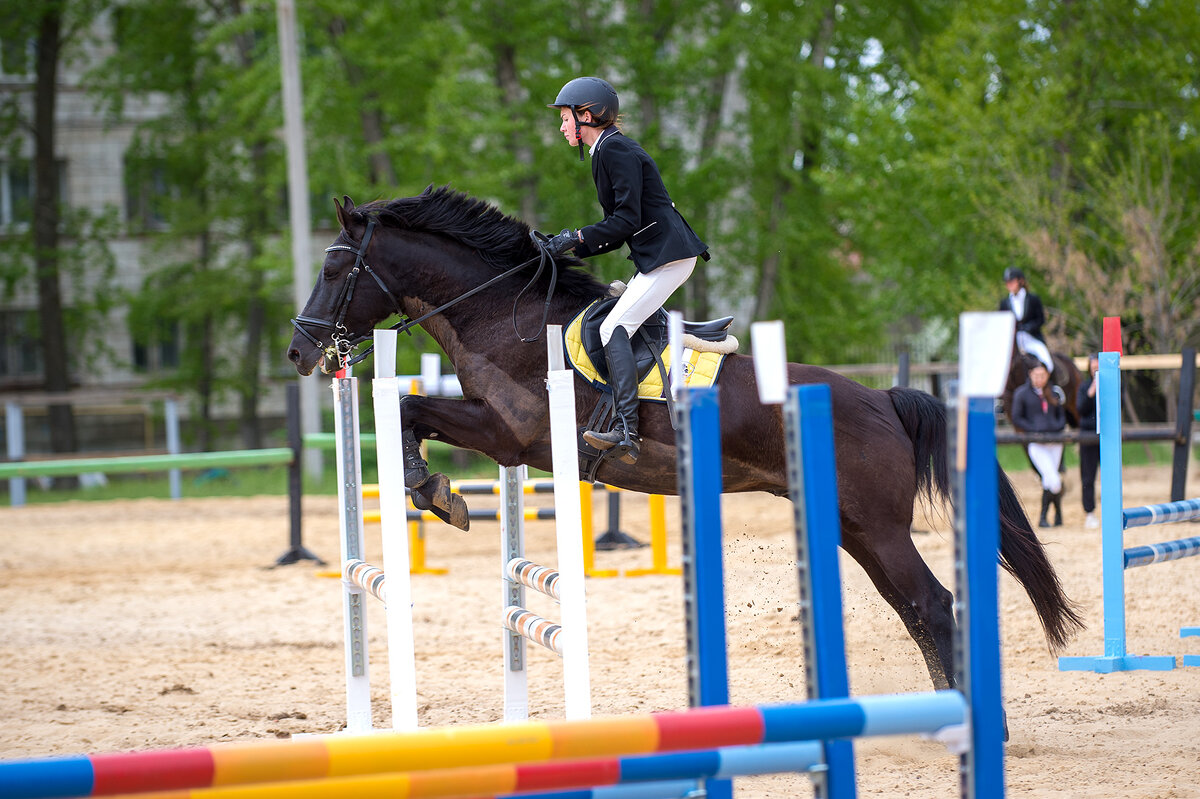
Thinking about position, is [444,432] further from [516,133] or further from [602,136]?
[516,133]

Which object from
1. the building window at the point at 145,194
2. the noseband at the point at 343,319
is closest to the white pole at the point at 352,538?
the noseband at the point at 343,319

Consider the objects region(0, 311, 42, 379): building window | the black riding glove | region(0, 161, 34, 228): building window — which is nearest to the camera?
the black riding glove

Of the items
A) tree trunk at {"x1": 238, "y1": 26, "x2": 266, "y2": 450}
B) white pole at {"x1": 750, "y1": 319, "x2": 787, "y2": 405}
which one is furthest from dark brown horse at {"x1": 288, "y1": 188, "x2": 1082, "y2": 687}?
tree trunk at {"x1": 238, "y1": 26, "x2": 266, "y2": 450}

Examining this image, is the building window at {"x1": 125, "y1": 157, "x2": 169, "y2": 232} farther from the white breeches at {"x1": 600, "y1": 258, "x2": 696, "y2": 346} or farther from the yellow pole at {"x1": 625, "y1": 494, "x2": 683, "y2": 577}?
the white breeches at {"x1": 600, "y1": 258, "x2": 696, "y2": 346}

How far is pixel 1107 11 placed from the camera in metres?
15.6

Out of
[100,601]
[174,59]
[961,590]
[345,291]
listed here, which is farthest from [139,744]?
[174,59]

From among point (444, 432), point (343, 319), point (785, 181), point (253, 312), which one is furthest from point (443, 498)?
point (253, 312)

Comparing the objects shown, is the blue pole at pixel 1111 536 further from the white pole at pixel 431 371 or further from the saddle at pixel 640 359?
the white pole at pixel 431 371

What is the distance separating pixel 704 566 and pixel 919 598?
2.30 m

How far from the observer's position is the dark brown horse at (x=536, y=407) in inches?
165

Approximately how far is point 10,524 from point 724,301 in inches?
492

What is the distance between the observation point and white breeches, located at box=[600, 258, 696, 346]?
4.12 m

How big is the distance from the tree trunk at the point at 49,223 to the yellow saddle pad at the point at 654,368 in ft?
57.8

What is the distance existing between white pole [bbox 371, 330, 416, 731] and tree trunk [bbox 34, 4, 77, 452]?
17.8m
